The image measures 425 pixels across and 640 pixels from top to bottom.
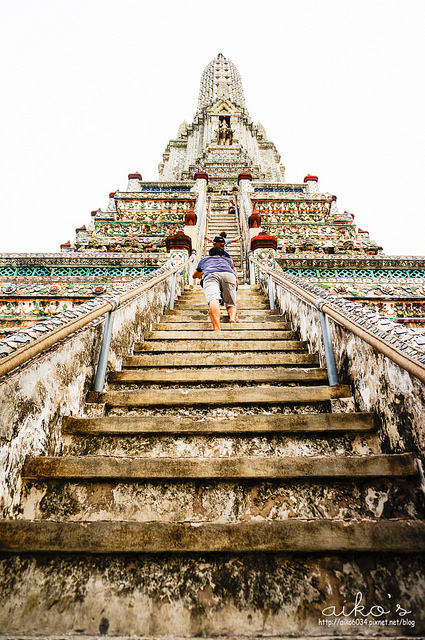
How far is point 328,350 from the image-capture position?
2.46 metres

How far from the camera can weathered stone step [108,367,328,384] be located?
252 centimetres

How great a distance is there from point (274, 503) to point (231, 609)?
0.47 m

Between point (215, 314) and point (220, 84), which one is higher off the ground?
point (220, 84)

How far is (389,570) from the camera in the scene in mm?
1222

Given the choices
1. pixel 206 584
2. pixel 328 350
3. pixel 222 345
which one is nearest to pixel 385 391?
pixel 328 350

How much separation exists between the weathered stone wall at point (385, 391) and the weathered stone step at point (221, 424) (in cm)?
14

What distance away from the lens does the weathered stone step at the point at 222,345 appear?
127 inches

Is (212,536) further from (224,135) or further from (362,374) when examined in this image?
(224,135)

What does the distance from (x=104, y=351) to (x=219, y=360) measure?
980 millimetres

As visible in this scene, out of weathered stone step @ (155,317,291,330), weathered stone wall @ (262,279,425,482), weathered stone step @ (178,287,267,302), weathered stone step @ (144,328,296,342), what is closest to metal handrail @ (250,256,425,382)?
weathered stone wall @ (262,279,425,482)

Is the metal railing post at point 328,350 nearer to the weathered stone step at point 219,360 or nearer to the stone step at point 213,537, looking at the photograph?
the weathered stone step at point 219,360

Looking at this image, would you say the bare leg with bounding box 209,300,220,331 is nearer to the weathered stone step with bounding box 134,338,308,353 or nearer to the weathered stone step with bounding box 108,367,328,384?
the weathered stone step with bounding box 134,338,308,353

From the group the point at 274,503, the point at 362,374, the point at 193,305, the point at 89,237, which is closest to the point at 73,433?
the point at 274,503

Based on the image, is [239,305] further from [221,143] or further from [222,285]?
[221,143]
